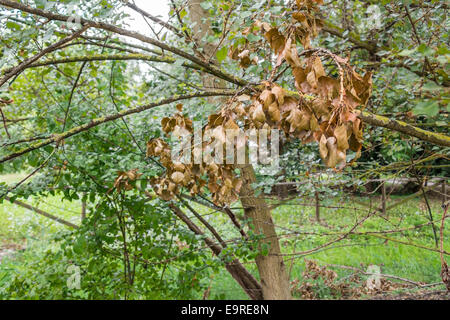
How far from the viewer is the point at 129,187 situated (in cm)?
197

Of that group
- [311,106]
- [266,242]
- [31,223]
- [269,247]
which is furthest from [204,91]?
[31,223]

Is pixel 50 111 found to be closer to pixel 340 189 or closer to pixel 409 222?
pixel 340 189

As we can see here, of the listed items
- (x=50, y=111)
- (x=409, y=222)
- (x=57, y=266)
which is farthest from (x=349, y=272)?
(x=50, y=111)

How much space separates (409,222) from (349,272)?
0.88m

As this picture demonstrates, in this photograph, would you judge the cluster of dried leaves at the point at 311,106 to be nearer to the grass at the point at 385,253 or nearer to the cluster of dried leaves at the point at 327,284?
the grass at the point at 385,253

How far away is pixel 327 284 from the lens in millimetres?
3777

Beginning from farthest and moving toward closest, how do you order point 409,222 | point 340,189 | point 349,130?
point 409,222 → point 340,189 → point 349,130

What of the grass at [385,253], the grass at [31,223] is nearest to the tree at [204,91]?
the grass at [385,253]

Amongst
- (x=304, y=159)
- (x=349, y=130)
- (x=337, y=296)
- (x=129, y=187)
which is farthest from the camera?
(x=337, y=296)

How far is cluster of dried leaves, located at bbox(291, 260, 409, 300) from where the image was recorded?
3611 millimetres

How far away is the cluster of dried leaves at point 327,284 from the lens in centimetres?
361

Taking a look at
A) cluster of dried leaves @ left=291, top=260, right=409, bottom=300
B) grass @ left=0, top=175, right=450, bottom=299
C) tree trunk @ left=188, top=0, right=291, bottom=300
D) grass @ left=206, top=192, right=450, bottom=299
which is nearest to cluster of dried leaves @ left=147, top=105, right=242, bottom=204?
tree trunk @ left=188, top=0, right=291, bottom=300

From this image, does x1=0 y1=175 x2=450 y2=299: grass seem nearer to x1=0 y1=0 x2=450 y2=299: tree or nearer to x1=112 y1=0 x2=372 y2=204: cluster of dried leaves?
x1=0 y1=0 x2=450 y2=299: tree
